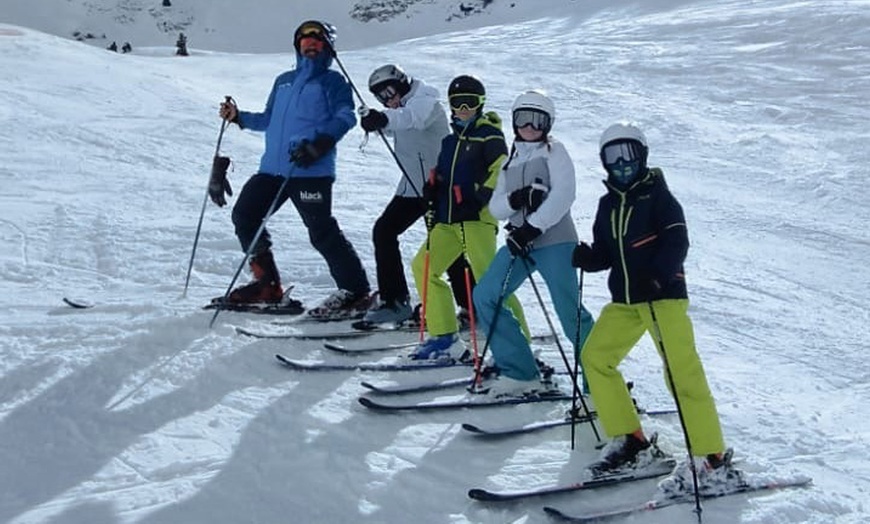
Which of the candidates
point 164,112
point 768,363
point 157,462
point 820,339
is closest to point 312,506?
point 157,462

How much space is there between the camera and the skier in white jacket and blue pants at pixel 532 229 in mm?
4879

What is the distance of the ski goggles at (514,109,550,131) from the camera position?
4.91 meters

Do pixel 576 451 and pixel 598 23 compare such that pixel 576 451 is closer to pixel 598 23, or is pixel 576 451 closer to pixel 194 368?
pixel 194 368

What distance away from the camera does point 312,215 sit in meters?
6.32

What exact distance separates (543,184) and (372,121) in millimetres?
1200

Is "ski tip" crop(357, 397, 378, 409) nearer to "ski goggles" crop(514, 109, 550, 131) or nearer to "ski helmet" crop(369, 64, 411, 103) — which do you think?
"ski goggles" crop(514, 109, 550, 131)

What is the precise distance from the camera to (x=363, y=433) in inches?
183

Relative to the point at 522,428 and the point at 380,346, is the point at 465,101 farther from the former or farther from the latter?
the point at 522,428

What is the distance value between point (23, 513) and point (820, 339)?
5365mm

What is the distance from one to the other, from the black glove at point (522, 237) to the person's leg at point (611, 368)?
0.65 meters

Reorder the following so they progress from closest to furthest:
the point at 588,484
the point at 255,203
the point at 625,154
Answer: the point at 588,484 < the point at 625,154 < the point at 255,203

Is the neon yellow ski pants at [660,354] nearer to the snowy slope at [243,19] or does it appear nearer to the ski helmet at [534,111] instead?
the ski helmet at [534,111]

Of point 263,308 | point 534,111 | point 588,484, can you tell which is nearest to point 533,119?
point 534,111

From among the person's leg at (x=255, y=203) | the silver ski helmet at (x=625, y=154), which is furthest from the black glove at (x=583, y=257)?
the person's leg at (x=255, y=203)
